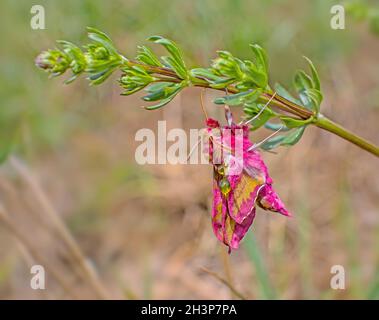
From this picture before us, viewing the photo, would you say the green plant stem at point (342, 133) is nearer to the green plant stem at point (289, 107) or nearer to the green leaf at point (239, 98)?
the green plant stem at point (289, 107)

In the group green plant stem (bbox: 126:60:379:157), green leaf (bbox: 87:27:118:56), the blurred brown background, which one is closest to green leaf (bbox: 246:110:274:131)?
green plant stem (bbox: 126:60:379:157)

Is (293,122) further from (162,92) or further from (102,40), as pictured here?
(102,40)

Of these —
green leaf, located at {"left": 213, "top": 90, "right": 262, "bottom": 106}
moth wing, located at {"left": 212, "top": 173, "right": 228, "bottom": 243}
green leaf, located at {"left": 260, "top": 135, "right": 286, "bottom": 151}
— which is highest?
green leaf, located at {"left": 213, "top": 90, "right": 262, "bottom": 106}

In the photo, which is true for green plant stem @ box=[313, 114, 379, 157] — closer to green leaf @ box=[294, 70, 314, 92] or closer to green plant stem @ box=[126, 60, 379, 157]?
green plant stem @ box=[126, 60, 379, 157]

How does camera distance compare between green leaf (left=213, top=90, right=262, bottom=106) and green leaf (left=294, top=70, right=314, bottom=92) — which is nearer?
green leaf (left=213, top=90, right=262, bottom=106)

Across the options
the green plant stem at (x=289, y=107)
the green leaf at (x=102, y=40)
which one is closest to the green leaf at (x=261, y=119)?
the green plant stem at (x=289, y=107)

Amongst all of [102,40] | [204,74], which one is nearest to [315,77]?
[204,74]

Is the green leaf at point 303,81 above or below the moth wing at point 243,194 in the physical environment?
above

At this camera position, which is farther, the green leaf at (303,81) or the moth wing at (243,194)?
the green leaf at (303,81)

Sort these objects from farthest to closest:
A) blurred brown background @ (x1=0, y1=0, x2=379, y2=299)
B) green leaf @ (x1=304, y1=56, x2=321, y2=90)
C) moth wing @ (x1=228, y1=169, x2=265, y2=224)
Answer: blurred brown background @ (x1=0, y1=0, x2=379, y2=299) → green leaf @ (x1=304, y1=56, x2=321, y2=90) → moth wing @ (x1=228, y1=169, x2=265, y2=224)
